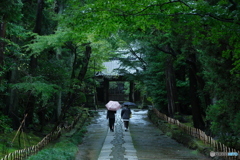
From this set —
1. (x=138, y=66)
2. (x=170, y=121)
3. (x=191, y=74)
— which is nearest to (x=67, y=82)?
(x=191, y=74)

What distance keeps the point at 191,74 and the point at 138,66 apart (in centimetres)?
1289

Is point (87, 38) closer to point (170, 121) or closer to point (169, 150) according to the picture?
point (169, 150)

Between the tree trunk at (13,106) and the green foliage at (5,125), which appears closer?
the green foliage at (5,125)

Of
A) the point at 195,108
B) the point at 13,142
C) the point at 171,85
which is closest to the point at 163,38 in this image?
the point at 195,108

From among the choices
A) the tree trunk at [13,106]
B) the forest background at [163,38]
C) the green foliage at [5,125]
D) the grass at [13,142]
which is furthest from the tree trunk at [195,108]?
the green foliage at [5,125]

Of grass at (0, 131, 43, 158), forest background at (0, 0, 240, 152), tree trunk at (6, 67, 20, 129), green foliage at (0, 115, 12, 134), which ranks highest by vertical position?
forest background at (0, 0, 240, 152)

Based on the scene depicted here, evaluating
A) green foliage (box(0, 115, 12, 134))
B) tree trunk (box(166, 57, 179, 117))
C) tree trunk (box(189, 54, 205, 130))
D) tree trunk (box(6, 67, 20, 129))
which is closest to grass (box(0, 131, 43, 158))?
green foliage (box(0, 115, 12, 134))

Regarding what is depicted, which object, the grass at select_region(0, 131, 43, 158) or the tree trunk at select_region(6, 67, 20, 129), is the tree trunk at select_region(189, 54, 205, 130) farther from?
the tree trunk at select_region(6, 67, 20, 129)

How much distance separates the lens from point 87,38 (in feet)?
34.9

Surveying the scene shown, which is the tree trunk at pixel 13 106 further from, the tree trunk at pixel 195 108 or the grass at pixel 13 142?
the tree trunk at pixel 195 108

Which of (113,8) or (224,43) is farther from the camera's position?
(224,43)

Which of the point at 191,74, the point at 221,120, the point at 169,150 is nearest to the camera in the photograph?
the point at 221,120

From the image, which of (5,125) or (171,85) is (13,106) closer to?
(5,125)

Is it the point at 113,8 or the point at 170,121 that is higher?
the point at 113,8
